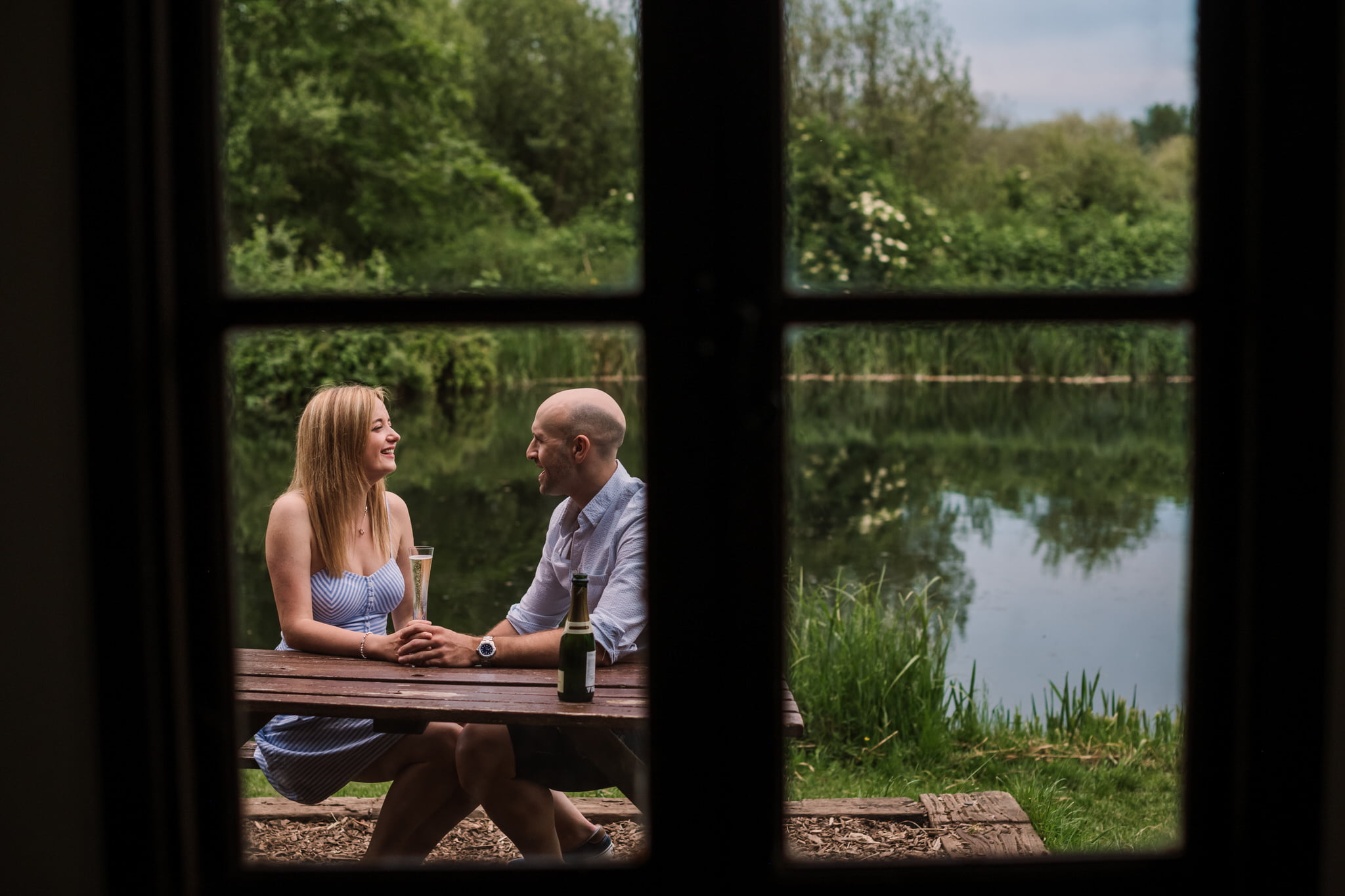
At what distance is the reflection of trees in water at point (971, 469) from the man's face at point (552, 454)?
7.04 feet

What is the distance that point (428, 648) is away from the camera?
2.06 meters

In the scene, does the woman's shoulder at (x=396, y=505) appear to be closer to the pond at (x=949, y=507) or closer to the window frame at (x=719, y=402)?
the pond at (x=949, y=507)

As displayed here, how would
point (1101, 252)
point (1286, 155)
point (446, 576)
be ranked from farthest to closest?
point (446, 576)
point (1101, 252)
point (1286, 155)

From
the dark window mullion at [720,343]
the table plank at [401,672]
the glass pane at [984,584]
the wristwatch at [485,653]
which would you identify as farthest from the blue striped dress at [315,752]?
the dark window mullion at [720,343]

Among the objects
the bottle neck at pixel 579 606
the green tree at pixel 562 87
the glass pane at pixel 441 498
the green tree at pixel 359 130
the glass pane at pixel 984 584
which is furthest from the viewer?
the green tree at pixel 359 130

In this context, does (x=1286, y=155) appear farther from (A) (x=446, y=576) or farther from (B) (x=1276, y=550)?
(A) (x=446, y=576)

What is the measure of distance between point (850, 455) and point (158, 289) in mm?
5518

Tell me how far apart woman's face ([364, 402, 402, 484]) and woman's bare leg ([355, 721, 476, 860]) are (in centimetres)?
55

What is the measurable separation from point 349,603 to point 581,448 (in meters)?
0.59

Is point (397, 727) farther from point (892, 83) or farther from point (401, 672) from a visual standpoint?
point (892, 83)

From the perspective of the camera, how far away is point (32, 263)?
0.97 m

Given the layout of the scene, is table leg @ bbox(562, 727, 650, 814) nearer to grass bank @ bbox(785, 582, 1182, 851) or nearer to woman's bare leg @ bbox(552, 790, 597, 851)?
woman's bare leg @ bbox(552, 790, 597, 851)

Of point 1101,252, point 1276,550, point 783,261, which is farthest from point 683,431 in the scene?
point 1101,252

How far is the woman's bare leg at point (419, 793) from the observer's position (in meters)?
2.06
